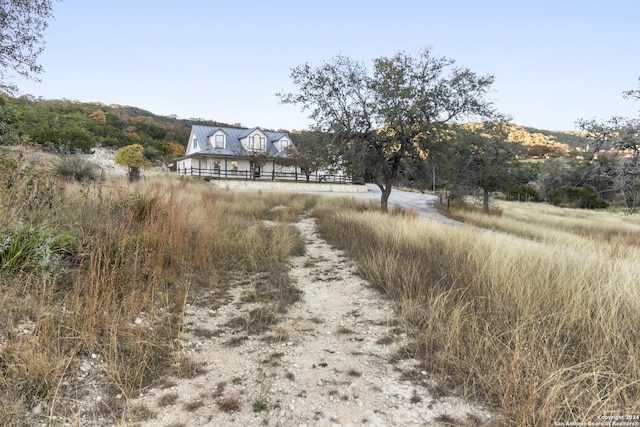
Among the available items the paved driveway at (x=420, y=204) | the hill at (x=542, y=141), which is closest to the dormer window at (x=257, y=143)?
the paved driveway at (x=420, y=204)

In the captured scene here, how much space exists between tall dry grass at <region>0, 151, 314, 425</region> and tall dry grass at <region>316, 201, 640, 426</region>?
1.89 meters

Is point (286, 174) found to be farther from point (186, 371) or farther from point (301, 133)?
point (186, 371)

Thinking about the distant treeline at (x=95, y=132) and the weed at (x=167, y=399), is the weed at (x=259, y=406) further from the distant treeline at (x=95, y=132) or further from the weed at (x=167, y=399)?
the distant treeline at (x=95, y=132)

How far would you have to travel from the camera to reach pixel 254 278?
16.5 ft

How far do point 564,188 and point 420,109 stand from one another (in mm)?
39266

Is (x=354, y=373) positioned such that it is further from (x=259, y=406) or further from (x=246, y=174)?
(x=246, y=174)

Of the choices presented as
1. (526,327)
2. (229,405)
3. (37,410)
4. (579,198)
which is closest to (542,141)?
(579,198)

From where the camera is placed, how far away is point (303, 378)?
2.52 m

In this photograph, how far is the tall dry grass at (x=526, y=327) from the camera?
202cm

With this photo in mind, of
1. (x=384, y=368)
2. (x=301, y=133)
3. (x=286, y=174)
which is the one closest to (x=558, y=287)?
(x=384, y=368)

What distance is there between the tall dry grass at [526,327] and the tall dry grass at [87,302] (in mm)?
1886

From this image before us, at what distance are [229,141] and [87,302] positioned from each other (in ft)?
140

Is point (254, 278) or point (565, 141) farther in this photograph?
point (565, 141)

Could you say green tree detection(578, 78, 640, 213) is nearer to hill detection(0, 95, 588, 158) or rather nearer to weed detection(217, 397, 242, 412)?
hill detection(0, 95, 588, 158)
